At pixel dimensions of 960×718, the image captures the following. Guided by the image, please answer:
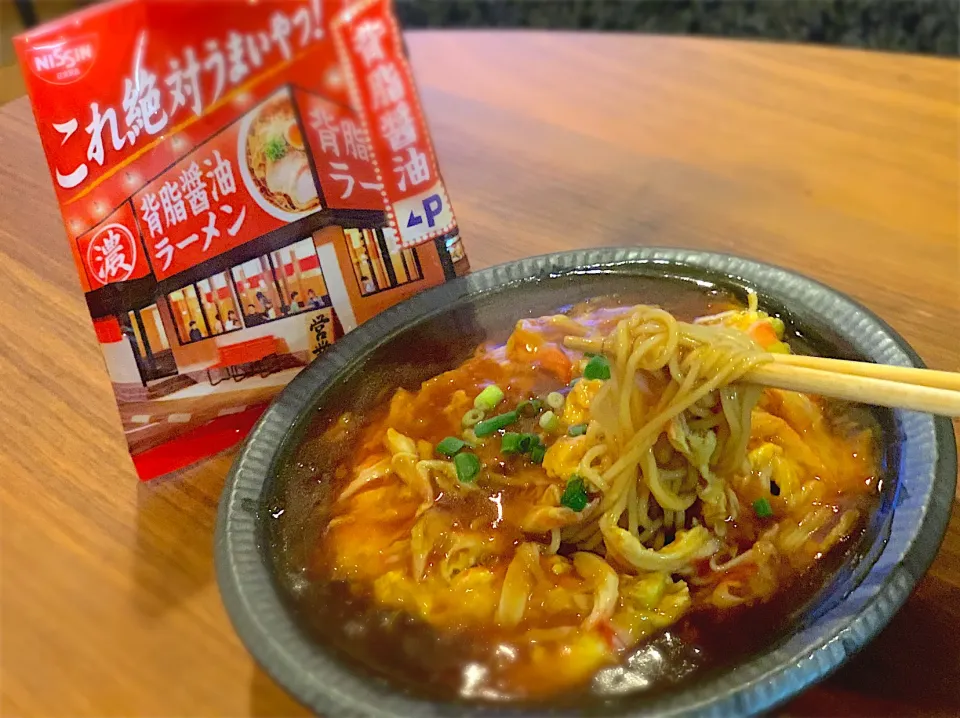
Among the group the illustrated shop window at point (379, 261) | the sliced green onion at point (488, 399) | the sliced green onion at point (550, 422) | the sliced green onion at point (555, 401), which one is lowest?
the sliced green onion at point (550, 422)

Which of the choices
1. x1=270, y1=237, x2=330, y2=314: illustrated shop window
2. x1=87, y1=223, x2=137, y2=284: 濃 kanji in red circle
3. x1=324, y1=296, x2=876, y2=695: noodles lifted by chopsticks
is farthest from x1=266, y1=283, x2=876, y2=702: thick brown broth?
x1=87, y1=223, x2=137, y2=284: 濃 kanji in red circle

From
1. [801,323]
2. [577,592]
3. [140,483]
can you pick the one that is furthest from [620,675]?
[140,483]

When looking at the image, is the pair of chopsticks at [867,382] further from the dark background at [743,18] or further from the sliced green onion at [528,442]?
the dark background at [743,18]

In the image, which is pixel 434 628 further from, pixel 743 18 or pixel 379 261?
pixel 743 18

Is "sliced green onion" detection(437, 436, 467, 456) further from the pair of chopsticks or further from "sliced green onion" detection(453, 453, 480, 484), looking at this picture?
the pair of chopsticks

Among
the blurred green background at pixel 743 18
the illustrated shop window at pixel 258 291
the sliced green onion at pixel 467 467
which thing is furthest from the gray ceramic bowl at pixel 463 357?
the blurred green background at pixel 743 18

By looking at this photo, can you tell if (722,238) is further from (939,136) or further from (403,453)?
(403,453)

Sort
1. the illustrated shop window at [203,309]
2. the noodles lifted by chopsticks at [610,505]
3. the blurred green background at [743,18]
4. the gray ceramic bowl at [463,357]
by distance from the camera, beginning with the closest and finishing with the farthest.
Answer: the gray ceramic bowl at [463,357], the noodles lifted by chopsticks at [610,505], the illustrated shop window at [203,309], the blurred green background at [743,18]
